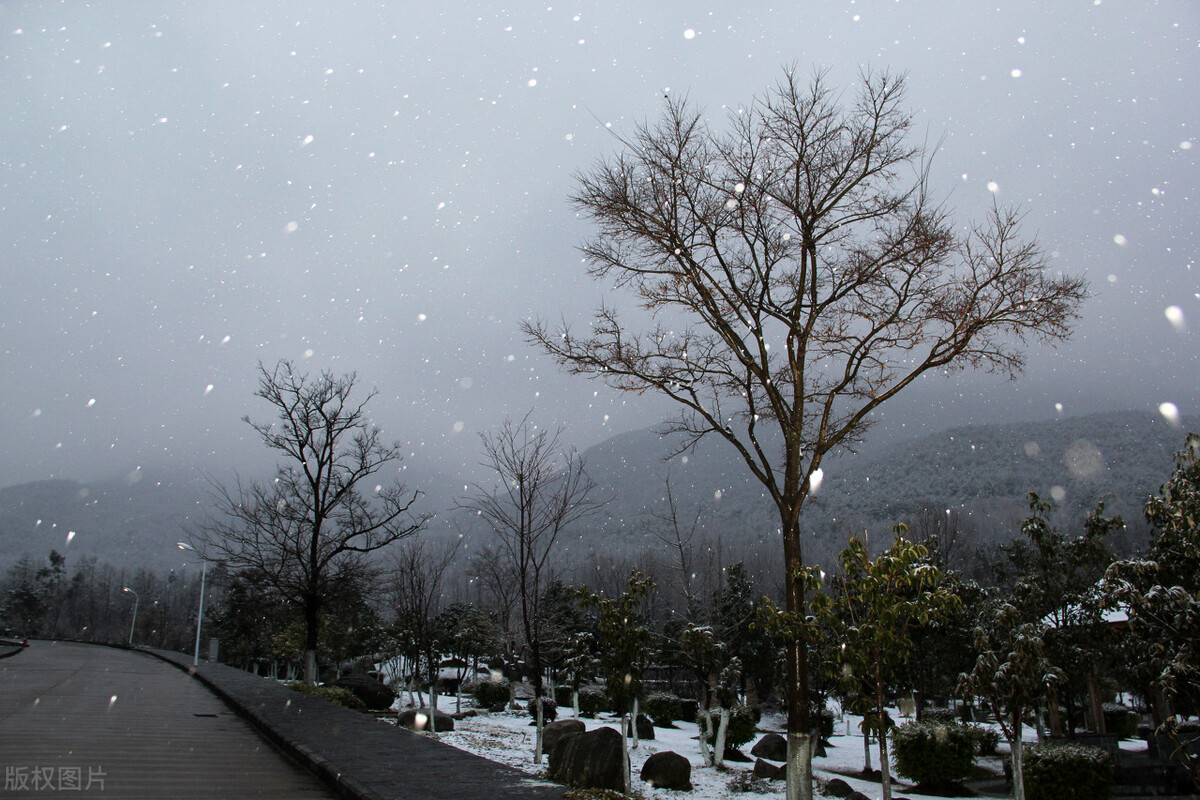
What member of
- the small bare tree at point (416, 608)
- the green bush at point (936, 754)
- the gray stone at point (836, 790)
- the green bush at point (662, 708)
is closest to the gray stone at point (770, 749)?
the green bush at point (936, 754)

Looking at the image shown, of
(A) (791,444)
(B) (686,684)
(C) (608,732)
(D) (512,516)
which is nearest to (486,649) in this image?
(B) (686,684)

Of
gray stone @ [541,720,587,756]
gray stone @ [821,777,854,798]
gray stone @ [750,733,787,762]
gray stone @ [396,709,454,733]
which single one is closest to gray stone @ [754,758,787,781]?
gray stone @ [821,777,854,798]

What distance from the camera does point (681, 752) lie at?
21875mm

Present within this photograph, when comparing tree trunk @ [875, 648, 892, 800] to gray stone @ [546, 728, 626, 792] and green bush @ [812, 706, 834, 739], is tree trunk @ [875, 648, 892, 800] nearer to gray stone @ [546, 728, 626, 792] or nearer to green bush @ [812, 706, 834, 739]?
gray stone @ [546, 728, 626, 792]

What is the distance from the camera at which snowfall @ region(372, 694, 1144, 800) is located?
52.7 ft

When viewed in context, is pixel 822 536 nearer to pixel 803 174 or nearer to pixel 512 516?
pixel 512 516

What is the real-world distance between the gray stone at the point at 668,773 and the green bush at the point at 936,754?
206 inches

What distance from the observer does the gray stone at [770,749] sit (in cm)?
2161

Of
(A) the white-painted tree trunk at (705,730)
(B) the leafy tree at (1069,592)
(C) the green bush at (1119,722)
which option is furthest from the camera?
(C) the green bush at (1119,722)

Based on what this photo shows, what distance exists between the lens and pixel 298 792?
20.4 feet

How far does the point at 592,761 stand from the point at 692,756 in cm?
1176

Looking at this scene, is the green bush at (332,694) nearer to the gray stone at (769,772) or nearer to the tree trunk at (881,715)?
the gray stone at (769,772)

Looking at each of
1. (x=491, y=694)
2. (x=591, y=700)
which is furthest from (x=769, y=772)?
(x=491, y=694)

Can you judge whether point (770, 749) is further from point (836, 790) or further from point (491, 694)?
point (491, 694)
